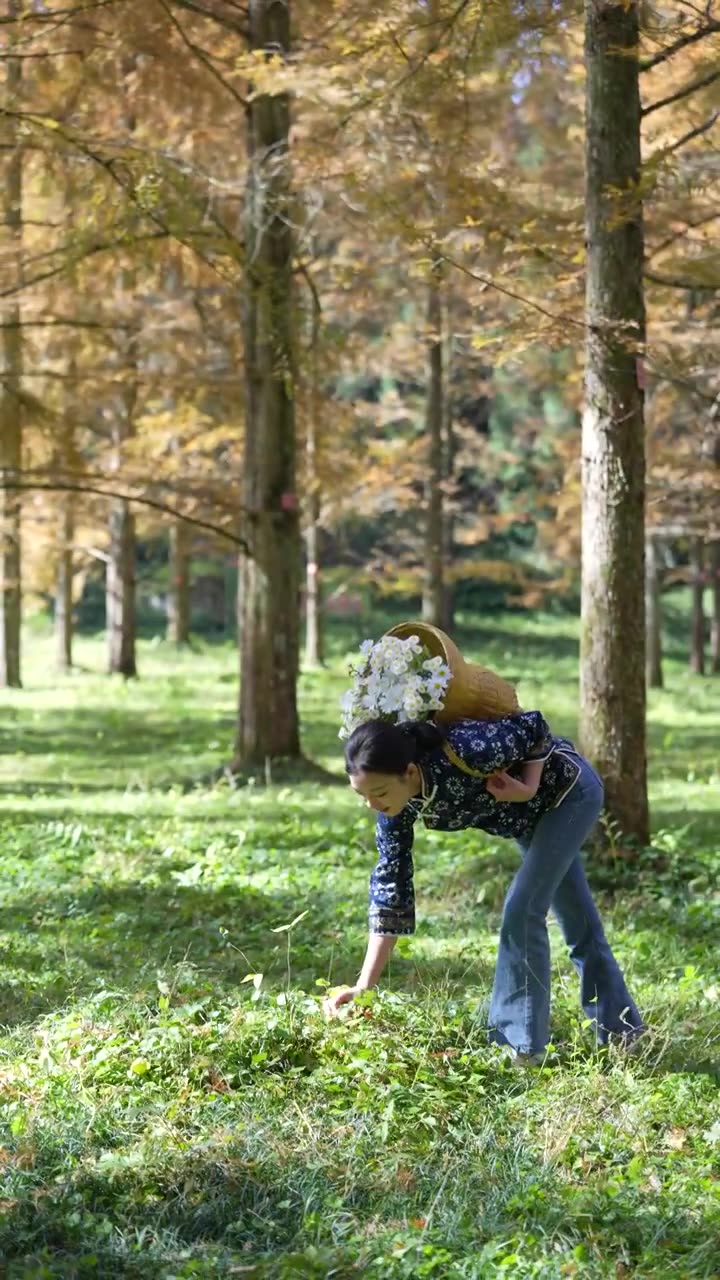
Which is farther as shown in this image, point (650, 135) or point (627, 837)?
point (650, 135)

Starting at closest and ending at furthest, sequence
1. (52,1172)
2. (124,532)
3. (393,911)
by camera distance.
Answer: (52,1172) → (393,911) → (124,532)

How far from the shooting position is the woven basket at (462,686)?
4.60 meters

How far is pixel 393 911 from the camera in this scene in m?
4.59

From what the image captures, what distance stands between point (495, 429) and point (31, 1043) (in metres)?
33.3

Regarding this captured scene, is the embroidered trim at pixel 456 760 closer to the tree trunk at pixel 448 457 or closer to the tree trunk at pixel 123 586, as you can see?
the tree trunk at pixel 123 586

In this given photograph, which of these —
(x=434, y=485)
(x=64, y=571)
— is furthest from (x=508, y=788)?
(x=64, y=571)

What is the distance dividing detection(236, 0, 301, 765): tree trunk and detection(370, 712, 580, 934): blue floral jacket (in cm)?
696

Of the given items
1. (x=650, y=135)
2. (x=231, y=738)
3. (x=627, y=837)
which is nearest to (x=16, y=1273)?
(x=627, y=837)

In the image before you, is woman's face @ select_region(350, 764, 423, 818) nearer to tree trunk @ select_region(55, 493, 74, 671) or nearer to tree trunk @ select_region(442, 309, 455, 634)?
tree trunk @ select_region(55, 493, 74, 671)

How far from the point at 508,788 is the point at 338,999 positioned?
964 mm

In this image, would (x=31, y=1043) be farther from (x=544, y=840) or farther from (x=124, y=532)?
(x=124, y=532)

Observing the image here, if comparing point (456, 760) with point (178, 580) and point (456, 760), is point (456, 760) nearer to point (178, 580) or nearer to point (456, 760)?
point (456, 760)

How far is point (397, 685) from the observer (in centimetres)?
449

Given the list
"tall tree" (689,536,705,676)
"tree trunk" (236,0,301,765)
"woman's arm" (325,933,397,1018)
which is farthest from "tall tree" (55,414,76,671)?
"woman's arm" (325,933,397,1018)
